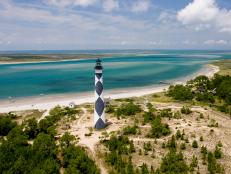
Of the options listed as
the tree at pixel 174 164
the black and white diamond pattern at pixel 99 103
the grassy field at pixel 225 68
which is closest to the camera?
the tree at pixel 174 164

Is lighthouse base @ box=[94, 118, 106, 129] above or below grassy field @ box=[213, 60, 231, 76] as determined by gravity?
above

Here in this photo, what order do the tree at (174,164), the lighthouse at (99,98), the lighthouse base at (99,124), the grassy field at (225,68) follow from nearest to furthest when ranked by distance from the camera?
the tree at (174,164)
the lighthouse at (99,98)
the lighthouse base at (99,124)
the grassy field at (225,68)

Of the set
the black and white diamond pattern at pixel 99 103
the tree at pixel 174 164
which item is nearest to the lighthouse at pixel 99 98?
the black and white diamond pattern at pixel 99 103

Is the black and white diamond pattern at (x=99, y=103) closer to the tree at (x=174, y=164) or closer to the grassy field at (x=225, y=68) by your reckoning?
the tree at (x=174, y=164)

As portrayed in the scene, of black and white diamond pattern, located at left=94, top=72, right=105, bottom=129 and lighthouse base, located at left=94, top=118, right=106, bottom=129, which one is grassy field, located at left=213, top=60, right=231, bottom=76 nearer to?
lighthouse base, located at left=94, top=118, right=106, bottom=129

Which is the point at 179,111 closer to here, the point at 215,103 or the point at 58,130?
the point at 215,103

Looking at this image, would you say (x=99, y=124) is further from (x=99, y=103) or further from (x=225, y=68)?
(x=225, y=68)

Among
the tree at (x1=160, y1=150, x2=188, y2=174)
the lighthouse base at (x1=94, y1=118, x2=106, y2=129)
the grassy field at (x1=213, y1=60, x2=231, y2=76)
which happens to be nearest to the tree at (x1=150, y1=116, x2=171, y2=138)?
the tree at (x1=160, y1=150, x2=188, y2=174)

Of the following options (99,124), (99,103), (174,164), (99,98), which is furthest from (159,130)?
(174,164)
